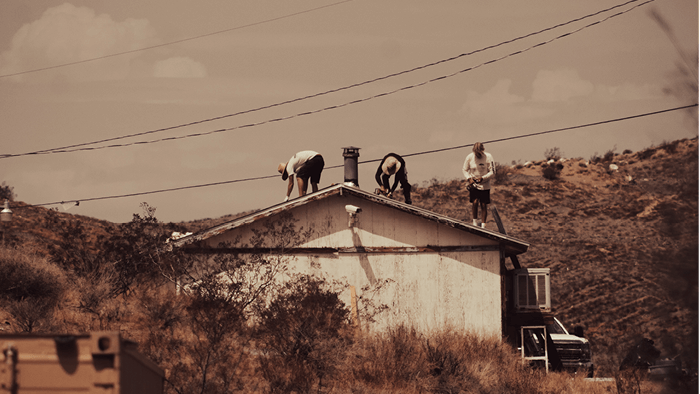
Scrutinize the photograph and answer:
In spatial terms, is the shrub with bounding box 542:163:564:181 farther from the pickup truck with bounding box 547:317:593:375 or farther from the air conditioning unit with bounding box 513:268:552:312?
the air conditioning unit with bounding box 513:268:552:312

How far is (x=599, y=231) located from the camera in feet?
141

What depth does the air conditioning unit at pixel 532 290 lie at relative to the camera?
18203 millimetres

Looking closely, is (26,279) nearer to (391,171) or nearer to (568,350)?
(391,171)

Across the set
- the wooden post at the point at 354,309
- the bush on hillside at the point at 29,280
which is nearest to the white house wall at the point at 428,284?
the wooden post at the point at 354,309

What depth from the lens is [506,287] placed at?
18.1 m

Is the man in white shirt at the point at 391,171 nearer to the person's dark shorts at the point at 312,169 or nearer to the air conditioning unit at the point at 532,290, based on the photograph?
the person's dark shorts at the point at 312,169

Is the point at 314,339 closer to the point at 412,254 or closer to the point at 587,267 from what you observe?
the point at 412,254

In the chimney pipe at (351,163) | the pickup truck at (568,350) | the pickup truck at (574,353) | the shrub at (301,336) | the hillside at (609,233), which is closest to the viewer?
the hillside at (609,233)

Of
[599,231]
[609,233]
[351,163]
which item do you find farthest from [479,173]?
[599,231]

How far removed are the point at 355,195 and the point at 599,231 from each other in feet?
96.7

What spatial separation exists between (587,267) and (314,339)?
26.3 m

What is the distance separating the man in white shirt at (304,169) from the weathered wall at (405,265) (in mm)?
1219

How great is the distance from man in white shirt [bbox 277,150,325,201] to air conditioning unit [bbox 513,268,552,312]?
19.3 feet

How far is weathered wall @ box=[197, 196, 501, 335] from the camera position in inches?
687
